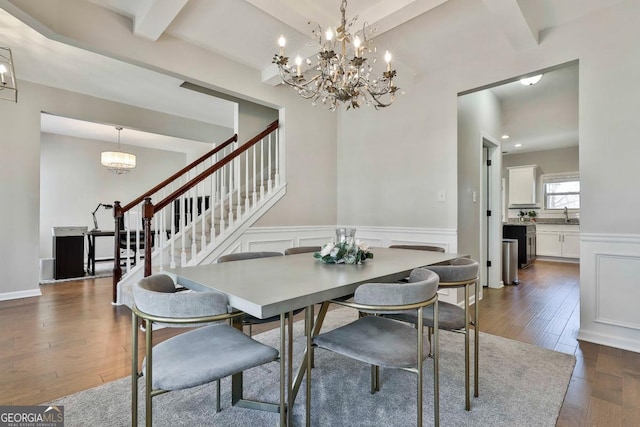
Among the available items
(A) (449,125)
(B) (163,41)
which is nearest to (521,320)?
(A) (449,125)

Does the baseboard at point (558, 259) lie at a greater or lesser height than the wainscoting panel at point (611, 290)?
lesser

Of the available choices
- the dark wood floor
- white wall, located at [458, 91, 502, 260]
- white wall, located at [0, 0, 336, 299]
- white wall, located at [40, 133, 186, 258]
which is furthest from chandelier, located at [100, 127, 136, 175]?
white wall, located at [458, 91, 502, 260]

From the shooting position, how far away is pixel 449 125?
3.25m

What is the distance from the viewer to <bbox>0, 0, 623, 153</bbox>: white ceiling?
2.36 meters

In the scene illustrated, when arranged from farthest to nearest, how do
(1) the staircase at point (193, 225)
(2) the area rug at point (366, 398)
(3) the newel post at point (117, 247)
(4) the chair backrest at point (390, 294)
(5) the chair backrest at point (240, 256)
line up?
(3) the newel post at point (117, 247), (1) the staircase at point (193, 225), (5) the chair backrest at point (240, 256), (2) the area rug at point (366, 398), (4) the chair backrest at point (390, 294)

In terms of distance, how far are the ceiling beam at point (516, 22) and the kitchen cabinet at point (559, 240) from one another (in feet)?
19.5

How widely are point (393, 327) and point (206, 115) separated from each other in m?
5.28

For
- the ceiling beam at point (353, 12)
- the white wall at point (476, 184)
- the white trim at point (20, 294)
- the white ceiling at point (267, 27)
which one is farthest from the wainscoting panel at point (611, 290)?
the white trim at point (20, 294)

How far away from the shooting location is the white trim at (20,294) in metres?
3.61

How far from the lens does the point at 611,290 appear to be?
241cm

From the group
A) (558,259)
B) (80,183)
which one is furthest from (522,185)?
(80,183)

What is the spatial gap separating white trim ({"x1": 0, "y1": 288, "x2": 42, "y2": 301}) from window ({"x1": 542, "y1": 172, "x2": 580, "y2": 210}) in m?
10.0

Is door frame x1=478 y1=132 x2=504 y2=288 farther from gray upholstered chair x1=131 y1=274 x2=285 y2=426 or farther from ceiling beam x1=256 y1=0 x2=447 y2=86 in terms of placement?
gray upholstered chair x1=131 y1=274 x2=285 y2=426

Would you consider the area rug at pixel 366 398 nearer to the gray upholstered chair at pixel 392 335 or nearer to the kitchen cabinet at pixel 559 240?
the gray upholstered chair at pixel 392 335
